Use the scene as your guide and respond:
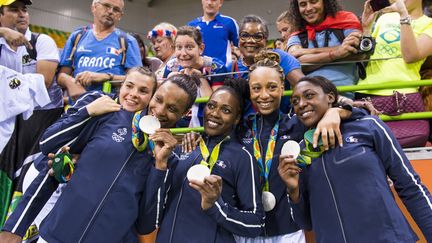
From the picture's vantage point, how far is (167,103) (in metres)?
2.88

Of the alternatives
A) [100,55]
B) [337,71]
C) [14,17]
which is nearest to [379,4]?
[337,71]

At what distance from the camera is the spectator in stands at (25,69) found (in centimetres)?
389

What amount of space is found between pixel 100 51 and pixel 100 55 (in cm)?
4

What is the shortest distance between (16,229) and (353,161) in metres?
2.15

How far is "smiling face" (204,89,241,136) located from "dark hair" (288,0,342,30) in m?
1.10

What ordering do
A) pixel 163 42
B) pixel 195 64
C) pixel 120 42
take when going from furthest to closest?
pixel 163 42 → pixel 120 42 → pixel 195 64

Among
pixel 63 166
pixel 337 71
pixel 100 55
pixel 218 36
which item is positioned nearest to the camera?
pixel 63 166

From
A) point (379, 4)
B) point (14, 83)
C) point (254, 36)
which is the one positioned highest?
point (379, 4)

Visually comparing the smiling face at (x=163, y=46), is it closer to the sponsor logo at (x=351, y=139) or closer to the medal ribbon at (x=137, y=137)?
the medal ribbon at (x=137, y=137)

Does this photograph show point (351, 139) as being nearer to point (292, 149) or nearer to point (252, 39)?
point (292, 149)

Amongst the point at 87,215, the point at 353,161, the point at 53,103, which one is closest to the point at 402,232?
the point at 353,161

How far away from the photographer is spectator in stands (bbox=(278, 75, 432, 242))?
2.33 meters

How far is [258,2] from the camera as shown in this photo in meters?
14.7

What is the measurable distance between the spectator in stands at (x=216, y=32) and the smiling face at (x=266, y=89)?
154 centimetres
